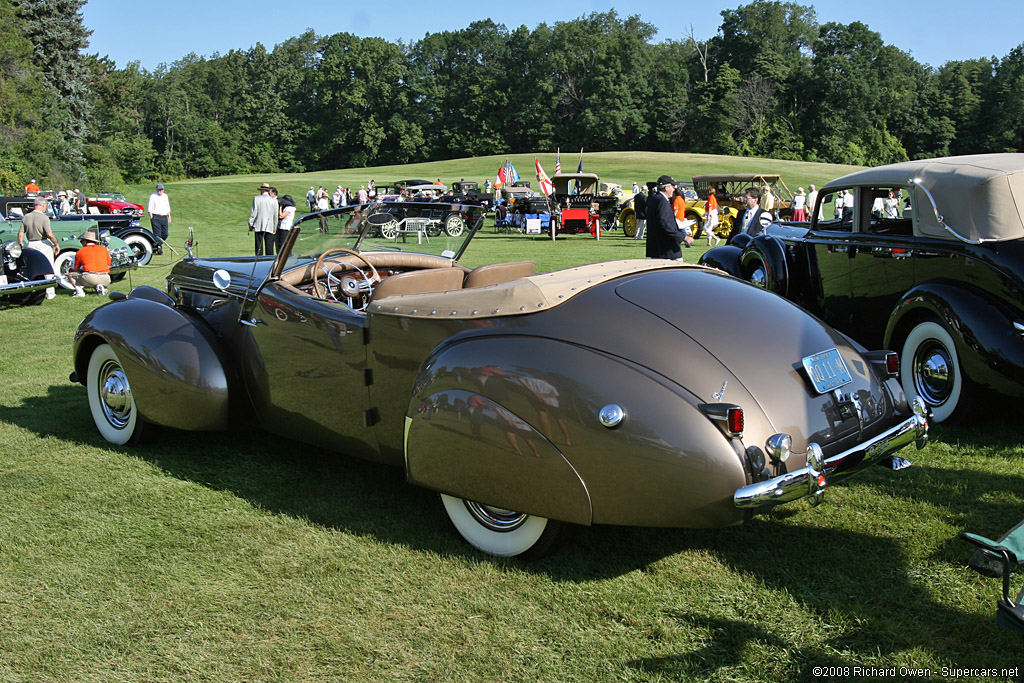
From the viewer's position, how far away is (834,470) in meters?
2.97

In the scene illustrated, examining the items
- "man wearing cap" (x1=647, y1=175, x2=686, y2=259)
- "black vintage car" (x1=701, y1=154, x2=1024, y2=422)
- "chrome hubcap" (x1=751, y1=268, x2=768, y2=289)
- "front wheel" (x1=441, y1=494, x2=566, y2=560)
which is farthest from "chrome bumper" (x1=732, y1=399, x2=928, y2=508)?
"man wearing cap" (x1=647, y1=175, x2=686, y2=259)

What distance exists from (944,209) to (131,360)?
5.68 m

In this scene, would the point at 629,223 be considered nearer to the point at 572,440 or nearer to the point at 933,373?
the point at 933,373

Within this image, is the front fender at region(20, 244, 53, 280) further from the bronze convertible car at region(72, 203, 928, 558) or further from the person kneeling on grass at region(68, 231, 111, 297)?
the bronze convertible car at region(72, 203, 928, 558)

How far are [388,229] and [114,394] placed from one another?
6.81ft

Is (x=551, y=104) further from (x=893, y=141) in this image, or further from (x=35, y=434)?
(x=35, y=434)

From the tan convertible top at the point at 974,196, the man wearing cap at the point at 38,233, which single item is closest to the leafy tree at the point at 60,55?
the man wearing cap at the point at 38,233

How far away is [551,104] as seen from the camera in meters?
95.3

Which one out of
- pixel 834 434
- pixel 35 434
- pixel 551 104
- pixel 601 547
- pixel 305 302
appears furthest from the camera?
pixel 551 104

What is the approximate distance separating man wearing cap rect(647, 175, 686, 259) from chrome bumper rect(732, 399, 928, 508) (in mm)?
7078

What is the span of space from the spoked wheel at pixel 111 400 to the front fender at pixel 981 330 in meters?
5.31

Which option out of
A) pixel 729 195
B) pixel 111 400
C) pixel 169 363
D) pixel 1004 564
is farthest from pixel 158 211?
pixel 1004 564

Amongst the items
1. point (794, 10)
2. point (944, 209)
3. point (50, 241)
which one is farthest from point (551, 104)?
point (944, 209)

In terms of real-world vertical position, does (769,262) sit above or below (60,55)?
below
